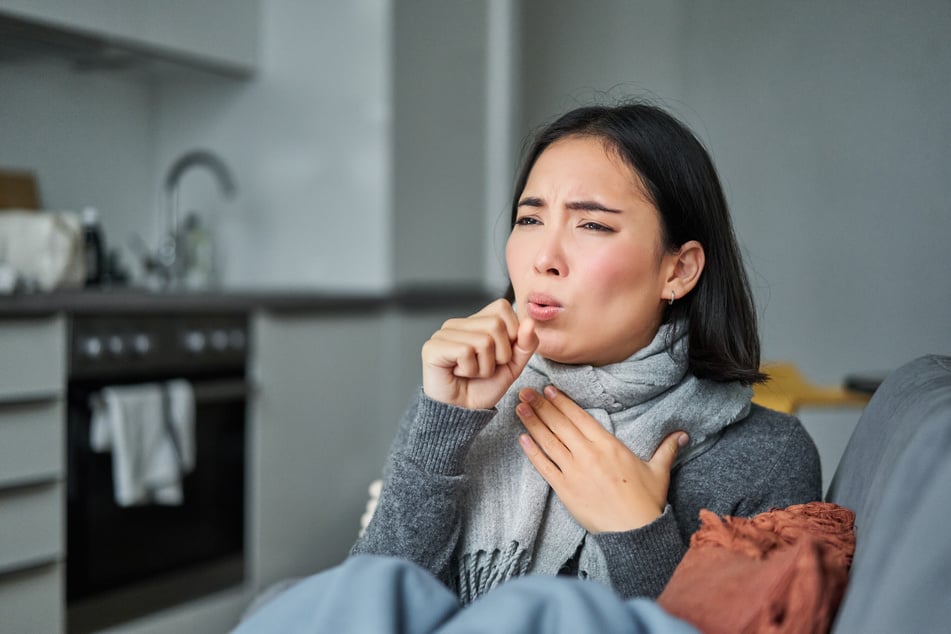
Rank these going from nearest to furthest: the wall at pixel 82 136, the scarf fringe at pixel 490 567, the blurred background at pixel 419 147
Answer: the scarf fringe at pixel 490 567
the wall at pixel 82 136
the blurred background at pixel 419 147

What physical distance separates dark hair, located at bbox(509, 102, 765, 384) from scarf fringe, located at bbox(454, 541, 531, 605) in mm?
336

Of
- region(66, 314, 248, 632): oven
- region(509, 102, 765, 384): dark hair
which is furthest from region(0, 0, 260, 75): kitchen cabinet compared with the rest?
region(509, 102, 765, 384): dark hair

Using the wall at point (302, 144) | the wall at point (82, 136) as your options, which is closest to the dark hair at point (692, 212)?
the wall at point (302, 144)

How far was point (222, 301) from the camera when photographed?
8.99ft

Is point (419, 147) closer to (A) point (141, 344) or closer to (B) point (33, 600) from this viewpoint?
(A) point (141, 344)

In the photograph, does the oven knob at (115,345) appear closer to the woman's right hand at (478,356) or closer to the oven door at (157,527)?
the oven door at (157,527)

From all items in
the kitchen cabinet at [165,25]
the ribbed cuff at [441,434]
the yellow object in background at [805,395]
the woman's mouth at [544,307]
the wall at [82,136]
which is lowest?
the yellow object in background at [805,395]

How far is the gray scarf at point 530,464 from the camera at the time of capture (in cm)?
112

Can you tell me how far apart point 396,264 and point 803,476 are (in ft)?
7.80

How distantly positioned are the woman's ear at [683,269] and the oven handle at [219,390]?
1.77 m

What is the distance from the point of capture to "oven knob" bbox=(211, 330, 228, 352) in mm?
2746

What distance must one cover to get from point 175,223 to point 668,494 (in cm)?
258

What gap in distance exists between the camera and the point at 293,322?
2.99 m

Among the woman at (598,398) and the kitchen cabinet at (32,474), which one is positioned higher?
the woman at (598,398)
